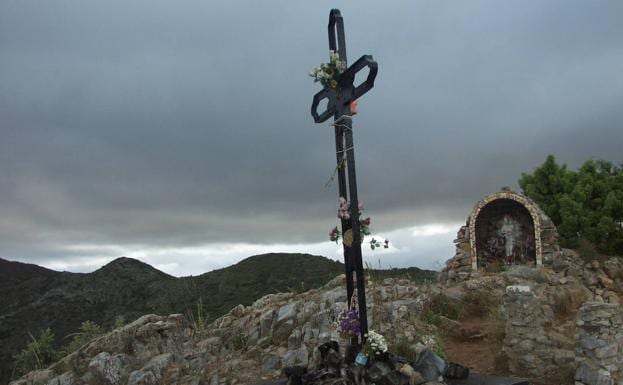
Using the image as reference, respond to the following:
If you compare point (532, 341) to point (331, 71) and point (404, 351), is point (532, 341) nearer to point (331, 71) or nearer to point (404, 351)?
point (404, 351)

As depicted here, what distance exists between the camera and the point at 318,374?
666 centimetres

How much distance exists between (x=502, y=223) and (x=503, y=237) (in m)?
0.52

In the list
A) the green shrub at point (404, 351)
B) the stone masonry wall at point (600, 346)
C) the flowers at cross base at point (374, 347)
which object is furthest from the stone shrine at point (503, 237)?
Answer: the flowers at cross base at point (374, 347)

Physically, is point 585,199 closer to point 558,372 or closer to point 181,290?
point 558,372

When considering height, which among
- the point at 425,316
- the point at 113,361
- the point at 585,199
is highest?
the point at 585,199

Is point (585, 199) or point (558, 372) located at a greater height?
point (585, 199)

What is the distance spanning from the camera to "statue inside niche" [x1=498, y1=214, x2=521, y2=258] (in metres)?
18.3

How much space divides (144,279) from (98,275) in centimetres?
307

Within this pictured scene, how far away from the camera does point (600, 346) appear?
7.50m

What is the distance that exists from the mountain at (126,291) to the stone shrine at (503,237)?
668 centimetres

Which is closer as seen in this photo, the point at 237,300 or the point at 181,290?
the point at 237,300

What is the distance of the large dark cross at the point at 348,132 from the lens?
23.3 ft

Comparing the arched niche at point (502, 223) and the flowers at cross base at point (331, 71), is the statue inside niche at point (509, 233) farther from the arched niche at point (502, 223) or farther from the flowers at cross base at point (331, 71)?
the flowers at cross base at point (331, 71)

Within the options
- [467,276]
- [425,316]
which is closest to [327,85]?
[425,316]
